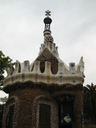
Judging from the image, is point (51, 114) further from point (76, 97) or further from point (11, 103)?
point (11, 103)

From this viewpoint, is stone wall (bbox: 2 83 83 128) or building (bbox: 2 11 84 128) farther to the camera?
building (bbox: 2 11 84 128)

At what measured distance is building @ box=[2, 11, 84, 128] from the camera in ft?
36.2

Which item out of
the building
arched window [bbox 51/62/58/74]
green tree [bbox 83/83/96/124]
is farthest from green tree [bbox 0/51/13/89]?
green tree [bbox 83/83/96/124]

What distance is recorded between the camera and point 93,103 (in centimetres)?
2539

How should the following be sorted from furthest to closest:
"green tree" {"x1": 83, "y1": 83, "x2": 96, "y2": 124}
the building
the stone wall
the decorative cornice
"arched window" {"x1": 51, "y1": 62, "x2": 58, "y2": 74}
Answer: "green tree" {"x1": 83, "y1": 83, "x2": 96, "y2": 124} → "arched window" {"x1": 51, "y1": 62, "x2": 58, "y2": 74} → the decorative cornice → the building → the stone wall

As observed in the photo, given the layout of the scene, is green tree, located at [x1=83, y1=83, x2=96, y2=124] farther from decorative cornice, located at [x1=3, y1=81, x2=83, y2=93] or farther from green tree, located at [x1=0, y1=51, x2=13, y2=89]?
green tree, located at [x1=0, y1=51, x2=13, y2=89]

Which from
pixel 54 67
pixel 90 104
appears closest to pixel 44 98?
pixel 54 67

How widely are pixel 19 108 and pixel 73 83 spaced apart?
157 inches

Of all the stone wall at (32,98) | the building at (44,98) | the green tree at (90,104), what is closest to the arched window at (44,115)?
the building at (44,98)

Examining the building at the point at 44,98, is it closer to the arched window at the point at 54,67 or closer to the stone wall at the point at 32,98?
the stone wall at the point at 32,98

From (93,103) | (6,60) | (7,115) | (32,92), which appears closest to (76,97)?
(32,92)

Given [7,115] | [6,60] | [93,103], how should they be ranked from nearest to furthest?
[7,115] → [6,60] → [93,103]

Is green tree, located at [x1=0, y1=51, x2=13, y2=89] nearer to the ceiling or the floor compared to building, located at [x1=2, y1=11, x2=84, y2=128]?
nearer to the ceiling

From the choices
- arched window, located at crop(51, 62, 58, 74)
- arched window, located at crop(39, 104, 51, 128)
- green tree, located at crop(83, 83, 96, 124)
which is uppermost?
arched window, located at crop(51, 62, 58, 74)
